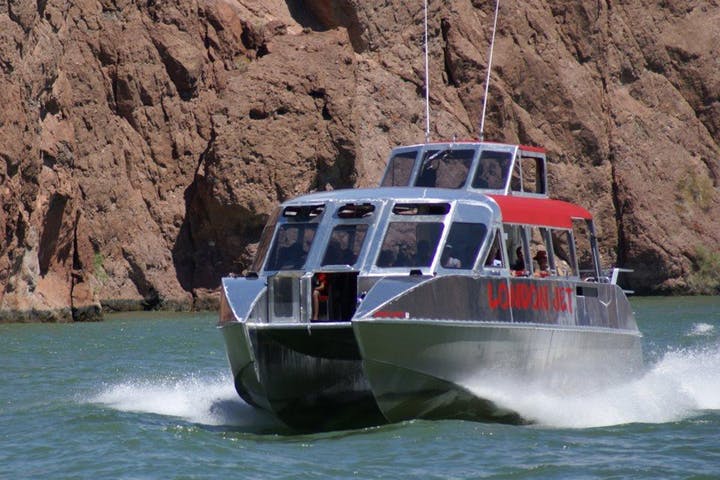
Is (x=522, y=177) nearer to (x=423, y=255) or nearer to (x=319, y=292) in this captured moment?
(x=423, y=255)

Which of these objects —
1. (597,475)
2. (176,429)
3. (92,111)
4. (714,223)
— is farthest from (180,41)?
(597,475)

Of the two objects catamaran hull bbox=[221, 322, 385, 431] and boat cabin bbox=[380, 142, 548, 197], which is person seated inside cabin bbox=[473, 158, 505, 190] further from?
catamaran hull bbox=[221, 322, 385, 431]

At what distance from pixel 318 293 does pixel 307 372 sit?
1.00 metres

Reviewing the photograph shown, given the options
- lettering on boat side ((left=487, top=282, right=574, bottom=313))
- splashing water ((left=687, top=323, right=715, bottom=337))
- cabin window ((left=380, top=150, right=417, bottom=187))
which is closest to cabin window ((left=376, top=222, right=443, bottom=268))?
lettering on boat side ((left=487, top=282, right=574, bottom=313))

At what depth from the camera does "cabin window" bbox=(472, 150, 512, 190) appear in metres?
19.4

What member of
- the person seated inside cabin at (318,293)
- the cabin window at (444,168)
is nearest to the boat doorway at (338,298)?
the person seated inside cabin at (318,293)

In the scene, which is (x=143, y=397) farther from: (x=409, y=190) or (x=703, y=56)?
(x=703, y=56)

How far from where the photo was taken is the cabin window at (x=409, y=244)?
17.0 metres

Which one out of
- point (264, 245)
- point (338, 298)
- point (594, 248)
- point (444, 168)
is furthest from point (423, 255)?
point (594, 248)

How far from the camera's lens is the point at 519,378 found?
1755 cm

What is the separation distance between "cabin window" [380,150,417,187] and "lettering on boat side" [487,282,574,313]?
290cm

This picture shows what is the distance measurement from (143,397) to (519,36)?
163 feet

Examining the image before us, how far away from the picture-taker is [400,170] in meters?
20.4

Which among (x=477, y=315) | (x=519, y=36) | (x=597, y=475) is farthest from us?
(x=519, y=36)
